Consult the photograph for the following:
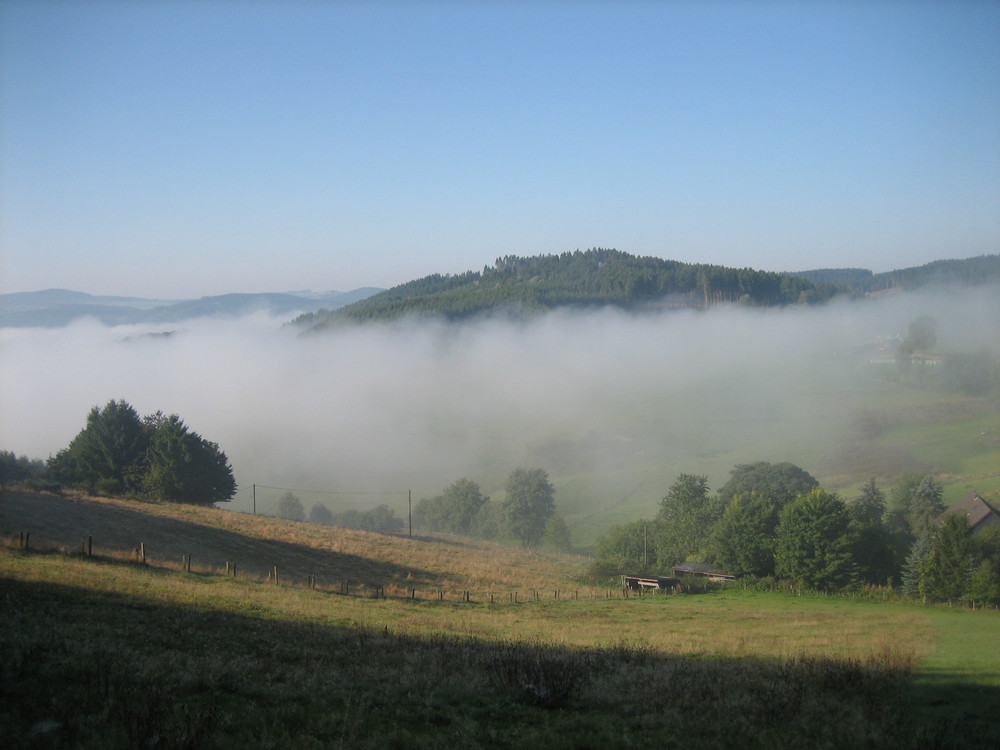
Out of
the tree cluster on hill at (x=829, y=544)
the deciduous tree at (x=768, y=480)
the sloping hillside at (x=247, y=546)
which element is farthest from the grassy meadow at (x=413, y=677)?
the deciduous tree at (x=768, y=480)

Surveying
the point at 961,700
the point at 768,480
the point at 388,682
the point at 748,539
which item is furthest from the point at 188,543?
the point at 768,480

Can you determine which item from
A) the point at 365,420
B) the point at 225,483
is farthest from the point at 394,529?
the point at 365,420

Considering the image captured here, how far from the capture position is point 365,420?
169750 millimetres

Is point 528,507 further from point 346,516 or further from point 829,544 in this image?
point 829,544

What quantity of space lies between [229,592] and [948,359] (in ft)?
482

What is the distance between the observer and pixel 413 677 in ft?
41.4

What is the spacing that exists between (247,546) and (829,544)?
142ft

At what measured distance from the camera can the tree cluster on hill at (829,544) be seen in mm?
51031

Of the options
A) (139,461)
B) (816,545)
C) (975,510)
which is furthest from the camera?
(139,461)

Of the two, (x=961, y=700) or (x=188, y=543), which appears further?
(x=188, y=543)

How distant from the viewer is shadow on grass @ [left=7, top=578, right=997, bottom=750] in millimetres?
8766

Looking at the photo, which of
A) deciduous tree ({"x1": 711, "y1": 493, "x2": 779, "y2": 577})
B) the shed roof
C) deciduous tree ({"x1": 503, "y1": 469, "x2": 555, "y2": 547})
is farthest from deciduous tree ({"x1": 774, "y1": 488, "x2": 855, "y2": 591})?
deciduous tree ({"x1": 503, "y1": 469, "x2": 555, "y2": 547})

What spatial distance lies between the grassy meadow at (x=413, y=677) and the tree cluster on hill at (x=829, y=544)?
28627mm

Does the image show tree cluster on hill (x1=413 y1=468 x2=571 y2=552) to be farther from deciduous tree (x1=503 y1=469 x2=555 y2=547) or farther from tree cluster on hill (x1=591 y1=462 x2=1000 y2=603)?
tree cluster on hill (x1=591 y1=462 x2=1000 y2=603)
